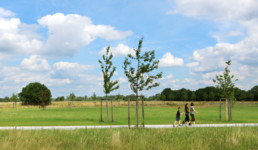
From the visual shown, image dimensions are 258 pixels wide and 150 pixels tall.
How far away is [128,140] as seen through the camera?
11328mm

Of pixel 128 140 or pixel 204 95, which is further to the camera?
pixel 204 95

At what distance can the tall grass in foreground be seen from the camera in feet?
34.9

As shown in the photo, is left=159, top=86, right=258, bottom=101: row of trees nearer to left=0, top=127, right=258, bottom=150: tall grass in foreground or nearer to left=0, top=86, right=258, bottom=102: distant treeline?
left=0, top=86, right=258, bottom=102: distant treeline

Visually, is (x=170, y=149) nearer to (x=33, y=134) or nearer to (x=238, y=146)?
(x=238, y=146)

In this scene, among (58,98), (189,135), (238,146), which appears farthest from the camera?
(58,98)

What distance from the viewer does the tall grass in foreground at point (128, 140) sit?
10.6 m

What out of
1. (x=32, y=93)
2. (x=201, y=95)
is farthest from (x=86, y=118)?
(x=201, y=95)

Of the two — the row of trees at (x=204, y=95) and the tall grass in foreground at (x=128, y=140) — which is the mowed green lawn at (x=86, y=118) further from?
the row of trees at (x=204, y=95)

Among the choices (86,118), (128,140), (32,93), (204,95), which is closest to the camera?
(128,140)

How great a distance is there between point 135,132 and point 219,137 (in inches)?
145

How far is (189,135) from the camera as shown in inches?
474

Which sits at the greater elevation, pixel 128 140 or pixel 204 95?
pixel 128 140

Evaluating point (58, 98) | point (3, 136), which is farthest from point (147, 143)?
point (58, 98)

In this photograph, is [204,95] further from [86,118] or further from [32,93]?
[86,118]
